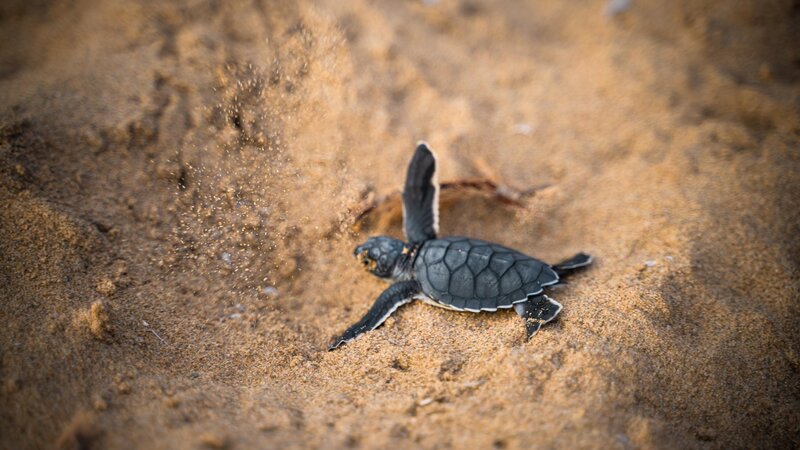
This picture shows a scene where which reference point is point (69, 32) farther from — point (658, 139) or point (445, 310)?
point (658, 139)

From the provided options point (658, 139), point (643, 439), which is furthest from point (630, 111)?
point (643, 439)

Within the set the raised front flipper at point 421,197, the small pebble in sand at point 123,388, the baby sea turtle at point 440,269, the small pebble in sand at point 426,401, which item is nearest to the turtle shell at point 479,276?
the baby sea turtle at point 440,269

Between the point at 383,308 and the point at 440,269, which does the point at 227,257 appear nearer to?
the point at 383,308

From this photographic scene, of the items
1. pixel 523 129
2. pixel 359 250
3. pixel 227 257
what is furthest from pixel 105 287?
pixel 523 129

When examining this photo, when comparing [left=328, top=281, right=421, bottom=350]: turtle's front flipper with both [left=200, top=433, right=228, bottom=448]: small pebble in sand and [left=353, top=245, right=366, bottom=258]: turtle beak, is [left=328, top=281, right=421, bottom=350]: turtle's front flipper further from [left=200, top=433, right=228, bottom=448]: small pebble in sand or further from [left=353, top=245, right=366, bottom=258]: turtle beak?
[left=200, top=433, right=228, bottom=448]: small pebble in sand

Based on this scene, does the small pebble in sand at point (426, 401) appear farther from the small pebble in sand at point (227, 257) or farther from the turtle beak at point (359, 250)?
the small pebble in sand at point (227, 257)

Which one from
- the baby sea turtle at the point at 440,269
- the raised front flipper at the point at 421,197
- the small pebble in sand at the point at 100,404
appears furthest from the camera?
the raised front flipper at the point at 421,197

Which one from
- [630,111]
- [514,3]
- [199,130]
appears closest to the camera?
[199,130]
